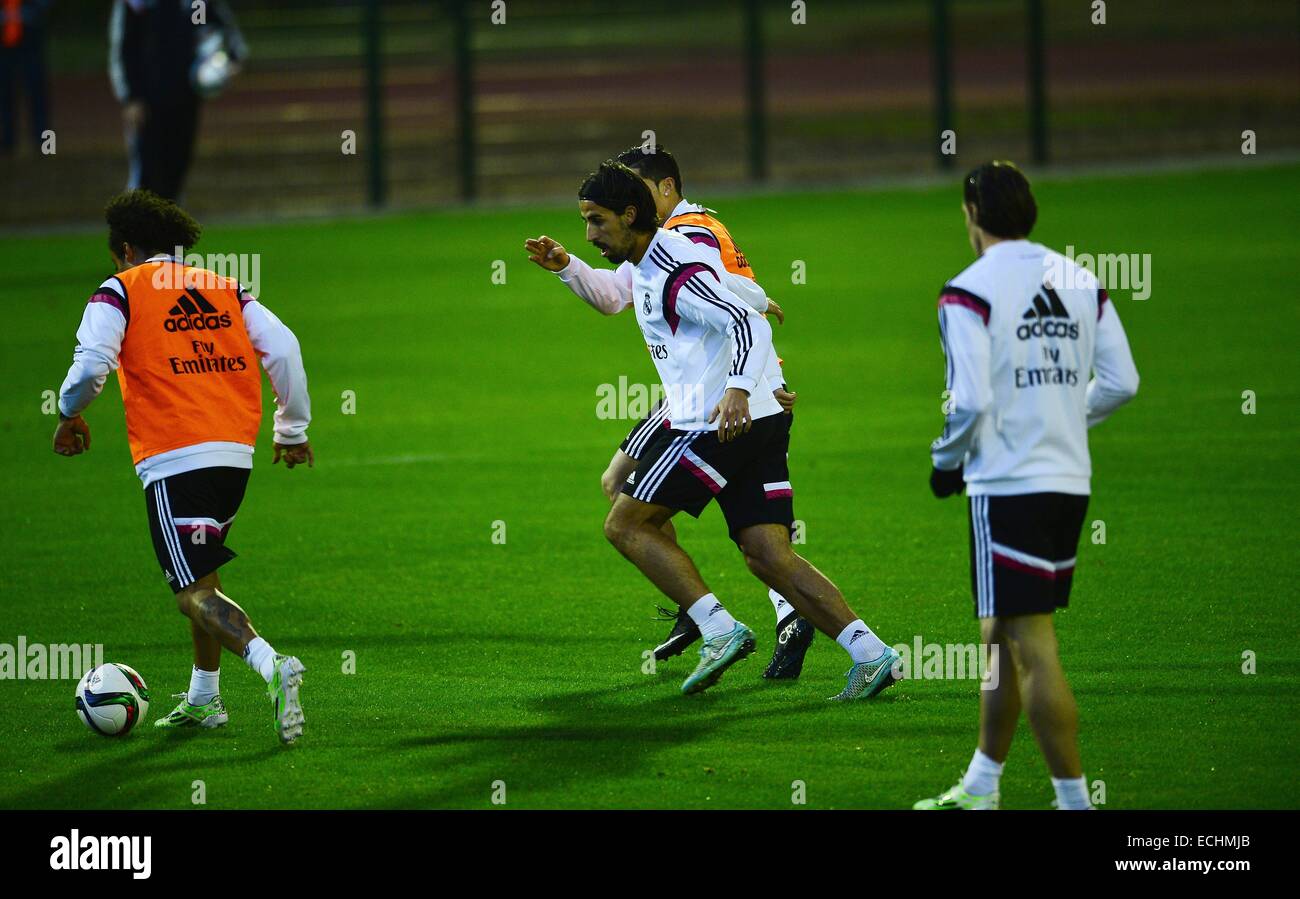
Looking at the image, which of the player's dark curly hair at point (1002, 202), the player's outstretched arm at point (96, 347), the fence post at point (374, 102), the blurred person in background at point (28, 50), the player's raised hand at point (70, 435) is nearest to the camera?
the player's dark curly hair at point (1002, 202)

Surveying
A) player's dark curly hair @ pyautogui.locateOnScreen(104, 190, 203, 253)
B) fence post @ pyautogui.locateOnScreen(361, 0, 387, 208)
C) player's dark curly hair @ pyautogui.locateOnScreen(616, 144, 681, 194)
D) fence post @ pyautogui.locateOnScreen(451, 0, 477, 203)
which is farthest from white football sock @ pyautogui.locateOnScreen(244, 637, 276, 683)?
fence post @ pyautogui.locateOnScreen(451, 0, 477, 203)

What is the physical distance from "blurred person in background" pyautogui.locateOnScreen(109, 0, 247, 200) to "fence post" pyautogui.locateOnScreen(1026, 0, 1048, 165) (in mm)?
11515

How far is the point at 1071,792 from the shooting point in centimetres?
542

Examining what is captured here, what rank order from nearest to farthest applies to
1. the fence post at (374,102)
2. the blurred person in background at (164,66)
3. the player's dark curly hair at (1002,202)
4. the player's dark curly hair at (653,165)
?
the player's dark curly hair at (1002,202) → the player's dark curly hair at (653,165) → the blurred person in background at (164,66) → the fence post at (374,102)

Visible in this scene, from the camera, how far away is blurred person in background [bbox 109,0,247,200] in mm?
20594

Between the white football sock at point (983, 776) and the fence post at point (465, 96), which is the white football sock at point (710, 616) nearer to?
the white football sock at point (983, 776)

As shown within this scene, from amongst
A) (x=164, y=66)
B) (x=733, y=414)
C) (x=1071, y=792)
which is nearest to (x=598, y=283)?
(x=733, y=414)

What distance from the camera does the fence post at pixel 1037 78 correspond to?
26.6 m

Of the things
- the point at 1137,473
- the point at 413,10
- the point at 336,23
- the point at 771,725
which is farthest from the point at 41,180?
the point at 771,725

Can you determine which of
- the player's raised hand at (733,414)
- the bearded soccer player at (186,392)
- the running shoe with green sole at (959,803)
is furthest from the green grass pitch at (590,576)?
the player's raised hand at (733,414)

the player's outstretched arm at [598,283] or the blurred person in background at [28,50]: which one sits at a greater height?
the blurred person in background at [28,50]

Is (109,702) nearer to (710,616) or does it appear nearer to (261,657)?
(261,657)

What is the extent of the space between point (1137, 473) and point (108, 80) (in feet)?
111

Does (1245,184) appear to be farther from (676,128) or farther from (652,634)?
(652,634)
